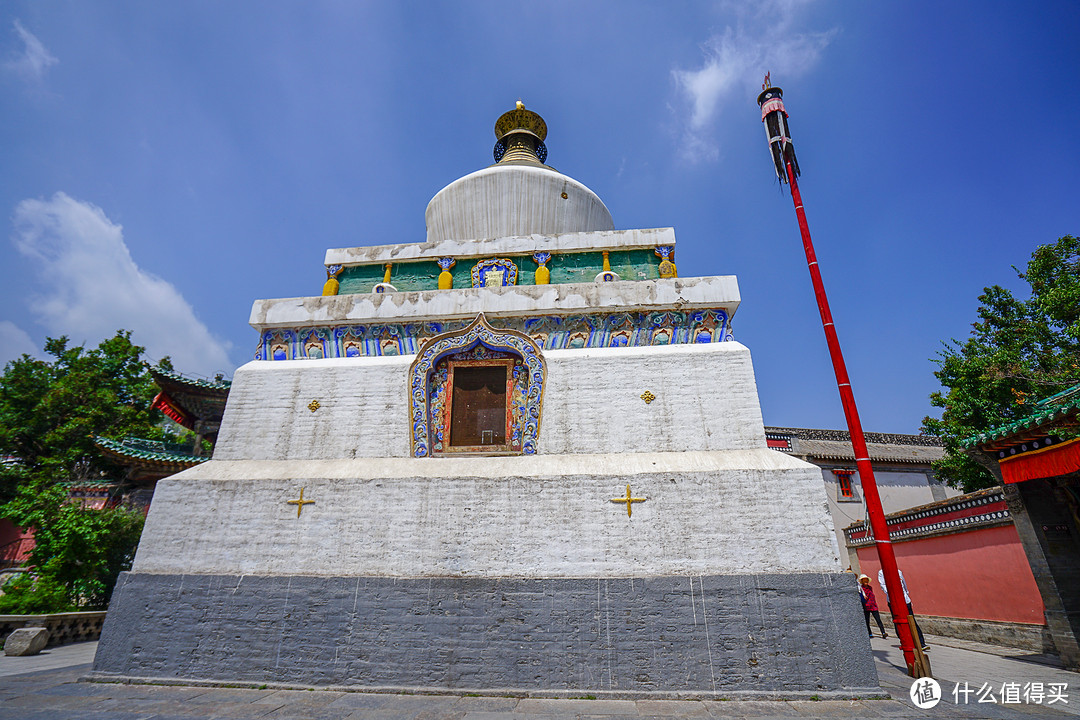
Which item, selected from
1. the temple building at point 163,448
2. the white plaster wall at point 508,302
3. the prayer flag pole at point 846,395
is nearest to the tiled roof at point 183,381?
the temple building at point 163,448

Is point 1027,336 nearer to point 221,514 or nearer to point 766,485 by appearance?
point 766,485

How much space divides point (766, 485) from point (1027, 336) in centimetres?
985

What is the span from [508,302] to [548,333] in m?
0.74

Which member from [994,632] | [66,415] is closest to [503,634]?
[994,632]

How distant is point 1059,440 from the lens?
616 cm

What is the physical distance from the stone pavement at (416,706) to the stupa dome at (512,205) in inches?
305

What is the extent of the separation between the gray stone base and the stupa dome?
684 cm

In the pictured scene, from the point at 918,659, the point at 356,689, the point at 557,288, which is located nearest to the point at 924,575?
the point at 918,659

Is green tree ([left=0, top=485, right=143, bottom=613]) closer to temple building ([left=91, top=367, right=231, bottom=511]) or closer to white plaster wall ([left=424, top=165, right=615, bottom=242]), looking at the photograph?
temple building ([left=91, top=367, right=231, bottom=511])

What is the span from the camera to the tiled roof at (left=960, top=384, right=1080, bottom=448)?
19.2 feet

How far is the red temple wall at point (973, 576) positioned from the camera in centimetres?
817

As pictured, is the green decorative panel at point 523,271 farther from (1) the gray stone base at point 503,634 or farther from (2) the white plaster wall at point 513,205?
(1) the gray stone base at point 503,634

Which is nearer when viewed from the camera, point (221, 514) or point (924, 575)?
point (221, 514)

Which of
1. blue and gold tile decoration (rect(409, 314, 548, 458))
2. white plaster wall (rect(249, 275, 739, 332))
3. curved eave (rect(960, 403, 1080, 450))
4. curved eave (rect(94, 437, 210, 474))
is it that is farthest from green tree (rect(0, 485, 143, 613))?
curved eave (rect(960, 403, 1080, 450))
